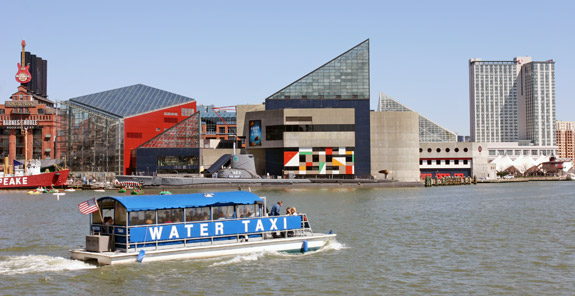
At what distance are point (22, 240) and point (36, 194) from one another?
2440 inches

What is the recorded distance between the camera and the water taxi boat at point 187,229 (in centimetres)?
2973

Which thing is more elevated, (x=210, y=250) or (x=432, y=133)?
(x=432, y=133)

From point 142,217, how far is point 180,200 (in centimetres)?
231

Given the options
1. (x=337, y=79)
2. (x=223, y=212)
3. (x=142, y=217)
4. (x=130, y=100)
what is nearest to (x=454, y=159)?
(x=337, y=79)

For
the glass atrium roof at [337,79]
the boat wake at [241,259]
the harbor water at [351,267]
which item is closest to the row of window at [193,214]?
the harbor water at [351,267]

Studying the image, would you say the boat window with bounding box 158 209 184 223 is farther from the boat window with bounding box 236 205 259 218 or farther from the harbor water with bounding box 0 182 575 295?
the boat window with bounding box 236 205 259 218

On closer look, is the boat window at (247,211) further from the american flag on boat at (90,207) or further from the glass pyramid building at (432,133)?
the glass pyramid building at (432,133)

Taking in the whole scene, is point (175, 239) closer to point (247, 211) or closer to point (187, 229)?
point (187, 229)

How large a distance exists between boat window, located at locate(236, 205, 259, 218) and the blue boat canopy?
1.04 feet

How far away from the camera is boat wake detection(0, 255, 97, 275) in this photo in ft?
94.4

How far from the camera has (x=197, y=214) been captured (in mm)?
32219

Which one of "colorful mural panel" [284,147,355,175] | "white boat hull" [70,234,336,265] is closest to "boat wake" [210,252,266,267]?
"white boat hull" [70,234,336,265]

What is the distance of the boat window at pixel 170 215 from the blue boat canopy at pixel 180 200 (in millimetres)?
373

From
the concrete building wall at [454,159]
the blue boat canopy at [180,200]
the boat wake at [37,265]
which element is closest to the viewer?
the boat wake at [37,265]
